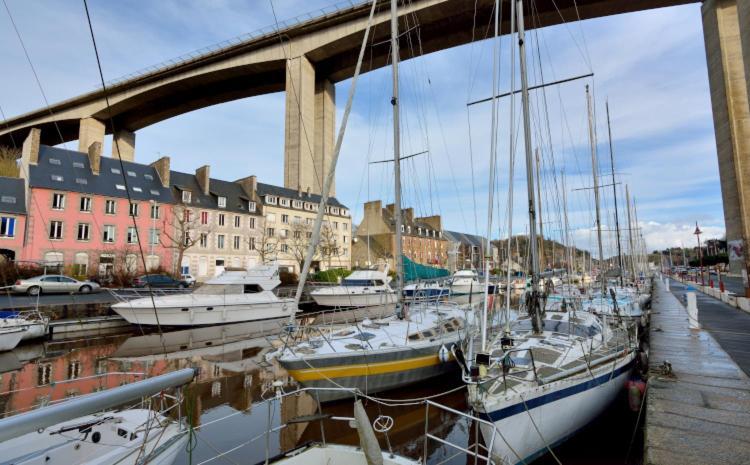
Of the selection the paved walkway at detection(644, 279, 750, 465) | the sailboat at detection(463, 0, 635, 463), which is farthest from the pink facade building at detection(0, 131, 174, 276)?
the paved walkway at detection(644, 279, 750, 465)

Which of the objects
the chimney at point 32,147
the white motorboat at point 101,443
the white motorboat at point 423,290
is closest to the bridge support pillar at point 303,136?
the chimney at point 32,147

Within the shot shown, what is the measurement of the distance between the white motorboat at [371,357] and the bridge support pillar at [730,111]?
37.9 m

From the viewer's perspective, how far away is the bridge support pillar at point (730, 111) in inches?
1405

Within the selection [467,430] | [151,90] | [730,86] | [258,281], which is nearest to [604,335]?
[467,430]

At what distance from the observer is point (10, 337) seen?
1460 cm

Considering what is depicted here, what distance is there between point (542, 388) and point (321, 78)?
223 feet

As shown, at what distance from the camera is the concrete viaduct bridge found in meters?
37.5

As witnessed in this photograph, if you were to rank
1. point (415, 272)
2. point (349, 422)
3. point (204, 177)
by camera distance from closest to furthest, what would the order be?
1. point (349, 422)
2. point (415, 272)
3. point (204, 177)

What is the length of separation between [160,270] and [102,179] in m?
12.4

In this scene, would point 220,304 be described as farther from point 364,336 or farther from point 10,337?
point 364,336

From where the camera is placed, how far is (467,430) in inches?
324

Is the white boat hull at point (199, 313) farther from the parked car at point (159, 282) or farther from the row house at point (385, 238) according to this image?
the row house at point (385, 238)

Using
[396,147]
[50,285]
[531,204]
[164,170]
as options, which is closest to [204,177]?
[164,170]

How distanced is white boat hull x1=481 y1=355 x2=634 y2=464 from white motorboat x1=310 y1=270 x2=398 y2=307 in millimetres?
19870
